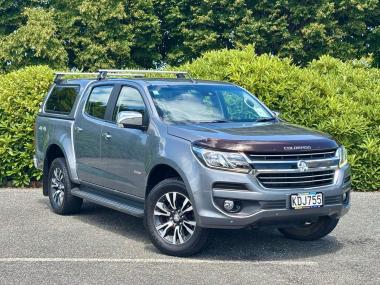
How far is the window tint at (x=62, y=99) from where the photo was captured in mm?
8914

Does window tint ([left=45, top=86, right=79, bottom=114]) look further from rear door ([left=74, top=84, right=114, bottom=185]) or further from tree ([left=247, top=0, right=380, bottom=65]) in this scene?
tree ([left=247, top=0, right=380, bottom=65])

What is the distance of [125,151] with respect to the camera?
7.31m

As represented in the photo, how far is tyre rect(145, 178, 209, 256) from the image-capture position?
21.0 ft

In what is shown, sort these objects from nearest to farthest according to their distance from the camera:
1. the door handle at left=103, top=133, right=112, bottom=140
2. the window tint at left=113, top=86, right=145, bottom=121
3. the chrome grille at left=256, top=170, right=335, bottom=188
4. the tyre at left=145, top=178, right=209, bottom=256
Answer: the chrome grille at left=256, top=170, right=335, bottom=188
the tyre at left=145, top=178, right=209, bottom=256
the window tint at left=113, top=86, right=145, bottom=121
the door handle at left=103, top=133, right=112, bottom=140

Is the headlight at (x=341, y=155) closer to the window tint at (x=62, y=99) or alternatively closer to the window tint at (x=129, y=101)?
the window tint at (x=129, y=101)

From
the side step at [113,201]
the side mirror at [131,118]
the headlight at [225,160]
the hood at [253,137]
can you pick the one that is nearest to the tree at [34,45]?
the side step at [113,201]

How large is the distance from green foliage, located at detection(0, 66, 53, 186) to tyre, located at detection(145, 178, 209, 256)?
5.68 m

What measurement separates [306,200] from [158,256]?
1.60 m

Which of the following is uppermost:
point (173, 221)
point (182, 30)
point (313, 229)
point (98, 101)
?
point (98, 101)

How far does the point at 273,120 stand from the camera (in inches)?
302

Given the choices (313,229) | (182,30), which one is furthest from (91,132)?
(182,30)

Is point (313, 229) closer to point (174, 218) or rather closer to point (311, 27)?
point (174, 218)

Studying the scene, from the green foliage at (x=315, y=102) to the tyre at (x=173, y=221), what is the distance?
5543 millimetres

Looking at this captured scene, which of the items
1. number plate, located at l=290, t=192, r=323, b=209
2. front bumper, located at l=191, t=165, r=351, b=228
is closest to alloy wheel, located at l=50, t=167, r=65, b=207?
front bumper, located at l=191, t=165, r=351, b=228
